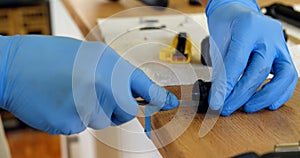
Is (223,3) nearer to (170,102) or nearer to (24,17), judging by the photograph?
(170,102)

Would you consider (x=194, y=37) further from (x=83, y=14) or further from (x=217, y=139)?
(x=217, y=139)

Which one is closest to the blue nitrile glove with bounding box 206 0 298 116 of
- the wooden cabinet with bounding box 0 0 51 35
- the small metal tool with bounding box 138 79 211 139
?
the small metal tool with bounding box 138 79 211 139

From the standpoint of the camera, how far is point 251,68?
0.61m

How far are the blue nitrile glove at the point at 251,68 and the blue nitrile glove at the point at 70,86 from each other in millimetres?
75

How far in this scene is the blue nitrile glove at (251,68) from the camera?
60 centimetres

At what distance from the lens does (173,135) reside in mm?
556

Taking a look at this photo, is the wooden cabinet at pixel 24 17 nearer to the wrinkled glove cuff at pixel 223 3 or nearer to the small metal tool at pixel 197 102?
the wrinkled glove cuff at pixel 223 3

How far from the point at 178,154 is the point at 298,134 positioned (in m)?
0.15

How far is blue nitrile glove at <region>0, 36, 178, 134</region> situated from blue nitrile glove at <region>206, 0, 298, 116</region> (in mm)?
75

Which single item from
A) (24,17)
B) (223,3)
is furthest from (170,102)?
(24,17)

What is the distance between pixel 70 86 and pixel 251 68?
0.80 ft

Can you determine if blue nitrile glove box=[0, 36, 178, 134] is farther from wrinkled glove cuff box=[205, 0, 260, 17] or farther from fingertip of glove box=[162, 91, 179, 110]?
wrinkled glove cuff box=[205, 0, 260, 17]

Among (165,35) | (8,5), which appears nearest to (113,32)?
(165,35)

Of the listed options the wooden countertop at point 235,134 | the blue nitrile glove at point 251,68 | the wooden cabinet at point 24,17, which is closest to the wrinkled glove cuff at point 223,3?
the blue nitrile glove at point 251,68
